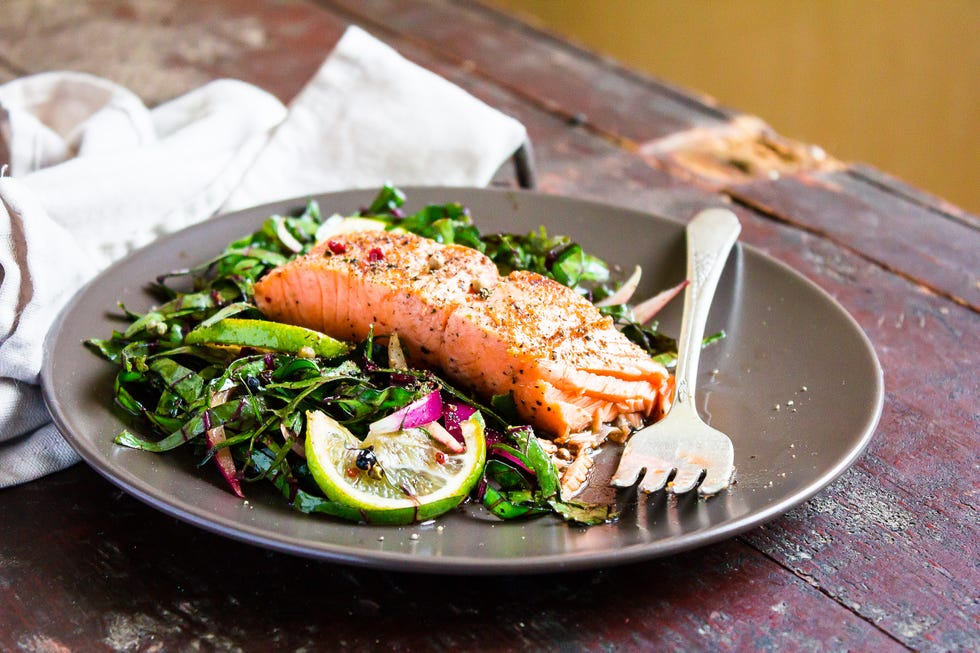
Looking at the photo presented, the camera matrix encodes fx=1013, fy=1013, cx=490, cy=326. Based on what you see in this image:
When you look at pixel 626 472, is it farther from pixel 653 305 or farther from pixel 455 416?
pixel 653 305

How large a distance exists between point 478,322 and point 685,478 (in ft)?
2.14

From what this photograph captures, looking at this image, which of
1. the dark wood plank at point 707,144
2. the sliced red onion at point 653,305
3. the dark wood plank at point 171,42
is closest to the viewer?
the sliced red onion at point 653,305

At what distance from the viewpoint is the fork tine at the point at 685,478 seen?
7.16ft

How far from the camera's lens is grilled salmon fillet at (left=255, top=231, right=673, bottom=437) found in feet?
8.06

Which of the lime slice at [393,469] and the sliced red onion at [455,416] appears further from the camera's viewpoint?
the sliced red onion at [455,416]

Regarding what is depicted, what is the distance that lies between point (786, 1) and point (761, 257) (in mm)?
5126

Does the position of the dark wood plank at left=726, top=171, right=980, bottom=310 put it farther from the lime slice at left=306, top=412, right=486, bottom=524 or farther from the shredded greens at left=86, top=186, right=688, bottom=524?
the lime slice at left=306, top=412, right=486, bottom=524

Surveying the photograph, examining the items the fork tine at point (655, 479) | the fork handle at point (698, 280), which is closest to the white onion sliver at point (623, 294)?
the fork handle at point (698, 280)

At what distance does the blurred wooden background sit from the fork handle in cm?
359

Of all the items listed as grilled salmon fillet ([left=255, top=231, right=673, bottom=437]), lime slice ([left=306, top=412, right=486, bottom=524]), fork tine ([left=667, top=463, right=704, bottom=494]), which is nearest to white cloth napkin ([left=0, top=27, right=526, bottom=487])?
grilled salmon fillet ([left=255, top=231, right=673, bottom=437])

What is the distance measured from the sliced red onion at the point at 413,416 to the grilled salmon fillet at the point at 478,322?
21cm

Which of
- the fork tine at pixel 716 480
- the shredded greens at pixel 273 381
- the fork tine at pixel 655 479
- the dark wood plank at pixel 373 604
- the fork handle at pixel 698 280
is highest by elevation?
the fork handle at pixel 698 280

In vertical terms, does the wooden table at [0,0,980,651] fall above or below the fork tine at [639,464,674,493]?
below

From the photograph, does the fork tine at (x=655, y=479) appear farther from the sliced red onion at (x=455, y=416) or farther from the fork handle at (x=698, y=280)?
the sliced red onion at (x=455, y=416)
